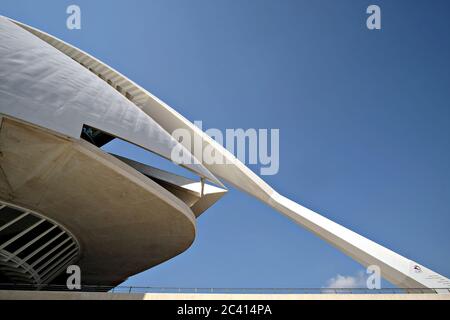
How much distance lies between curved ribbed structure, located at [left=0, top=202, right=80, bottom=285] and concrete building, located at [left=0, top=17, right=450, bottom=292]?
0.05m

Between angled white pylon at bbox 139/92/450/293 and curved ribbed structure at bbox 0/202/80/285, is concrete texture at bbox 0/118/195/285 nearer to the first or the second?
curved ribbed structure at bbox 0/202/80/285

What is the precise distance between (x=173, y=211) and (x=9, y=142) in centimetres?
689

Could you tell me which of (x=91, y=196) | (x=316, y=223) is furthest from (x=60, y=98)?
(x=316, y=223)

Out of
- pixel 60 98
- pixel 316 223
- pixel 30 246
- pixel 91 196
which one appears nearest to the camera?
pixel 60 98

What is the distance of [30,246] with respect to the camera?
1357 cm

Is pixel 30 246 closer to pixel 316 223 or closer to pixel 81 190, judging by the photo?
pixel 81 190

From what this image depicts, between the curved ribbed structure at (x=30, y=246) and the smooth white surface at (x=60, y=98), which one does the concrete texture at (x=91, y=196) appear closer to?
the curved ribbed structure at (x=30, y=246)

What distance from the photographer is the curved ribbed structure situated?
12586 mm

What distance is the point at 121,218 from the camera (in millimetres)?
14305

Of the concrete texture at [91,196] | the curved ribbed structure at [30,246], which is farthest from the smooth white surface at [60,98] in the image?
the curved ribbed structure at [30,246]

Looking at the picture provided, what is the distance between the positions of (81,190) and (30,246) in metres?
4.13

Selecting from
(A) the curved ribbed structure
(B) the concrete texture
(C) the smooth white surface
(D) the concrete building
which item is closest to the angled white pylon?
(D) the concrete building

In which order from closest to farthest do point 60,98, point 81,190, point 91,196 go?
1. point 60,98
2. point 81,190
3. point 91,196
